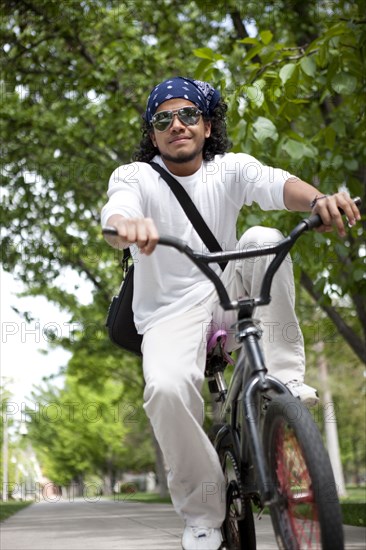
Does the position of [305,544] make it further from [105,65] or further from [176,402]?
[105,65]

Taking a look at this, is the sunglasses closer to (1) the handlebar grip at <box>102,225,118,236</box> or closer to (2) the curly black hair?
(2) the curly black hair

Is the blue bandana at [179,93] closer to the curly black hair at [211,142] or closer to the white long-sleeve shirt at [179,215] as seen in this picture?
the curly black hair at [211,142]

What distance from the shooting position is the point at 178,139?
3947 mm

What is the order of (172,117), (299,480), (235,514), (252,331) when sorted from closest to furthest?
(299,480), (252,331), (235,514), (172,117)

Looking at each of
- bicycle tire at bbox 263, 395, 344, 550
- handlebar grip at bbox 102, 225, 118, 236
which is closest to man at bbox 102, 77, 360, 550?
handlebar grip at bbox 102, 225, 118, 236

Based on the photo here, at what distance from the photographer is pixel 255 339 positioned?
10.7ft

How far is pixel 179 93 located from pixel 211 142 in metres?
0.32

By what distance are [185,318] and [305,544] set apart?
1106mm

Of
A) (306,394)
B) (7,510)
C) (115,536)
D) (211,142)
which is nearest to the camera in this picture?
(306,394)

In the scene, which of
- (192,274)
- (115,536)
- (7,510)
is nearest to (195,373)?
(192,274)

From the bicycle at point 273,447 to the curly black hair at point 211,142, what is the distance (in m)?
0.97

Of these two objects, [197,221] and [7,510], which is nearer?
[197,221]

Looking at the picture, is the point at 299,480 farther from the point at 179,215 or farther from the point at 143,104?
the point at 143,104

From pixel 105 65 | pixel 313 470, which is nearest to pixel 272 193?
pixel 313 470
